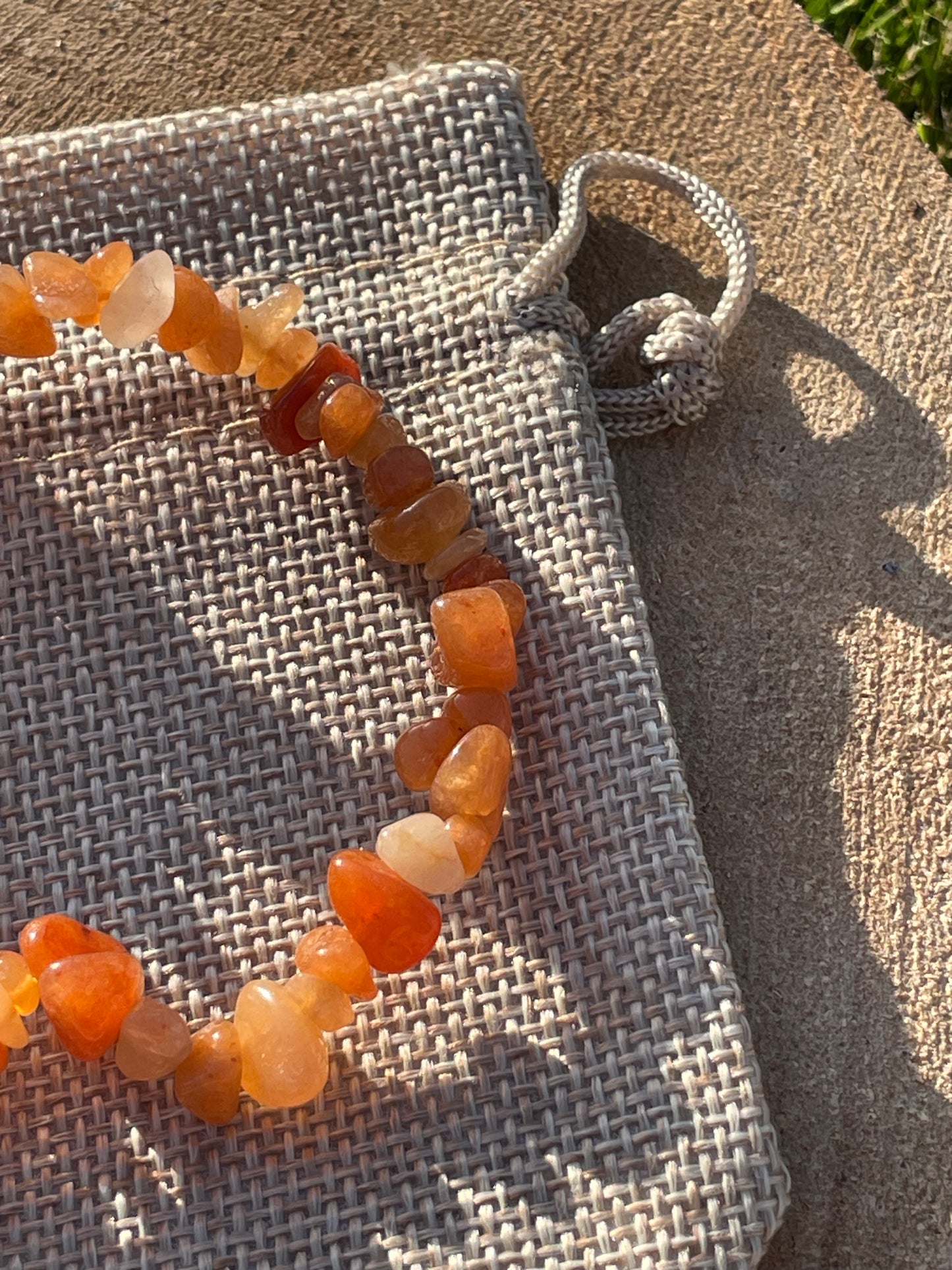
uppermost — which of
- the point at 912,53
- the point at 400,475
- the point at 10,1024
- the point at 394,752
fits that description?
the point at 912,53

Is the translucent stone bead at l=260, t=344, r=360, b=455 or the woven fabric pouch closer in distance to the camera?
the woven fabric pouch

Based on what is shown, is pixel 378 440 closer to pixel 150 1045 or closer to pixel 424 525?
pixel 424 525

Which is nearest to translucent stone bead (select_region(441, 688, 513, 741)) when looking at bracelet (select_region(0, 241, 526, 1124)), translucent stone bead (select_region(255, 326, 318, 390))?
bracelet (select_region(0, 241, 526, 1124))

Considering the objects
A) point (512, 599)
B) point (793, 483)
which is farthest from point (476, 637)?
point (793, 483)

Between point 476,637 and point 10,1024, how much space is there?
1.01ft

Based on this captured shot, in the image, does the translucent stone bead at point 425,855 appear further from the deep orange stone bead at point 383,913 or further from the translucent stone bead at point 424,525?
the translucent stone bead at point 424,525

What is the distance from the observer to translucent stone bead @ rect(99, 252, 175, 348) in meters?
0.72

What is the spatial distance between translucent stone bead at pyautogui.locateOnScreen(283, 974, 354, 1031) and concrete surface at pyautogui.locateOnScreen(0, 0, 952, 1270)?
22 centimetres

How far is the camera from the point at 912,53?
1105 mm

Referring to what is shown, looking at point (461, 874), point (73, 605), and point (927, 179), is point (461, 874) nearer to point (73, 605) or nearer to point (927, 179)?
point (73, 605)

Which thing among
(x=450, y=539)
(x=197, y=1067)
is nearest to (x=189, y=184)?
(x=450, y=539)

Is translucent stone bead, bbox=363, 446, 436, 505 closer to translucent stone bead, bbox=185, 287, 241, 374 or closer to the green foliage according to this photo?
translucent stone bead, bbox=185, 287, 241, 374

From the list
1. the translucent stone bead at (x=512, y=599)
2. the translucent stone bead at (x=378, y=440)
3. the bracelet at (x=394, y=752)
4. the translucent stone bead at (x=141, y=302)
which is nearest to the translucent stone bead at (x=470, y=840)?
the bracelet at (x=394, y=752)

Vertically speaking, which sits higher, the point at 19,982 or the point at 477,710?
the point at 477,710
